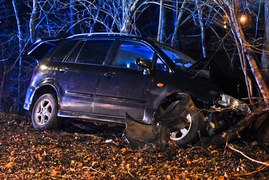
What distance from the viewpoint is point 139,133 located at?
521cm

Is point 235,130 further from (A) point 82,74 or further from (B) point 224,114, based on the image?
(A) point 82,74

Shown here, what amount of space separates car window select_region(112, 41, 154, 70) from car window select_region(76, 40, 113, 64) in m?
0.31

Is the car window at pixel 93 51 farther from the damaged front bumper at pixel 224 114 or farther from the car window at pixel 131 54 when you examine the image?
the damaged front bumper at pixel 224 114

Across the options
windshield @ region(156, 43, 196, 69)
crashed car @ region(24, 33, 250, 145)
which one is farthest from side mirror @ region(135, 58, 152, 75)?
windshield @ region(156, 43, 196, 69)

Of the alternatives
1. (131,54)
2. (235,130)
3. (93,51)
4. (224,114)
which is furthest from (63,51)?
(235,130)

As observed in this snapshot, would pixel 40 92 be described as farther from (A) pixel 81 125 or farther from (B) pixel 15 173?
(B) pixel 15 173

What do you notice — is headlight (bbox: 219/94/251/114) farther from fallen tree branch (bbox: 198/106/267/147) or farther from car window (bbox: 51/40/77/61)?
car window (bbox: 51/40/77/61)

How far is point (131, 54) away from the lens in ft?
20.2

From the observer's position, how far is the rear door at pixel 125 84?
5695 millimetres

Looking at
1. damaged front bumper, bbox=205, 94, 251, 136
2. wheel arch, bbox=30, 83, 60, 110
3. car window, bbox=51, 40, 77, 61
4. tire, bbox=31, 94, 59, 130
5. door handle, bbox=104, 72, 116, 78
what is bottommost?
tire, bbox=31, 94, 59, 130

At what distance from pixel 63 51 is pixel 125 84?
200 cm

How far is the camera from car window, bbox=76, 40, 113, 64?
6.42 meters

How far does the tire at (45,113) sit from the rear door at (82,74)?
26 cm

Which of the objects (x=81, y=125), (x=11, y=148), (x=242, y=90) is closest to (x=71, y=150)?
(x=11, y=148)
